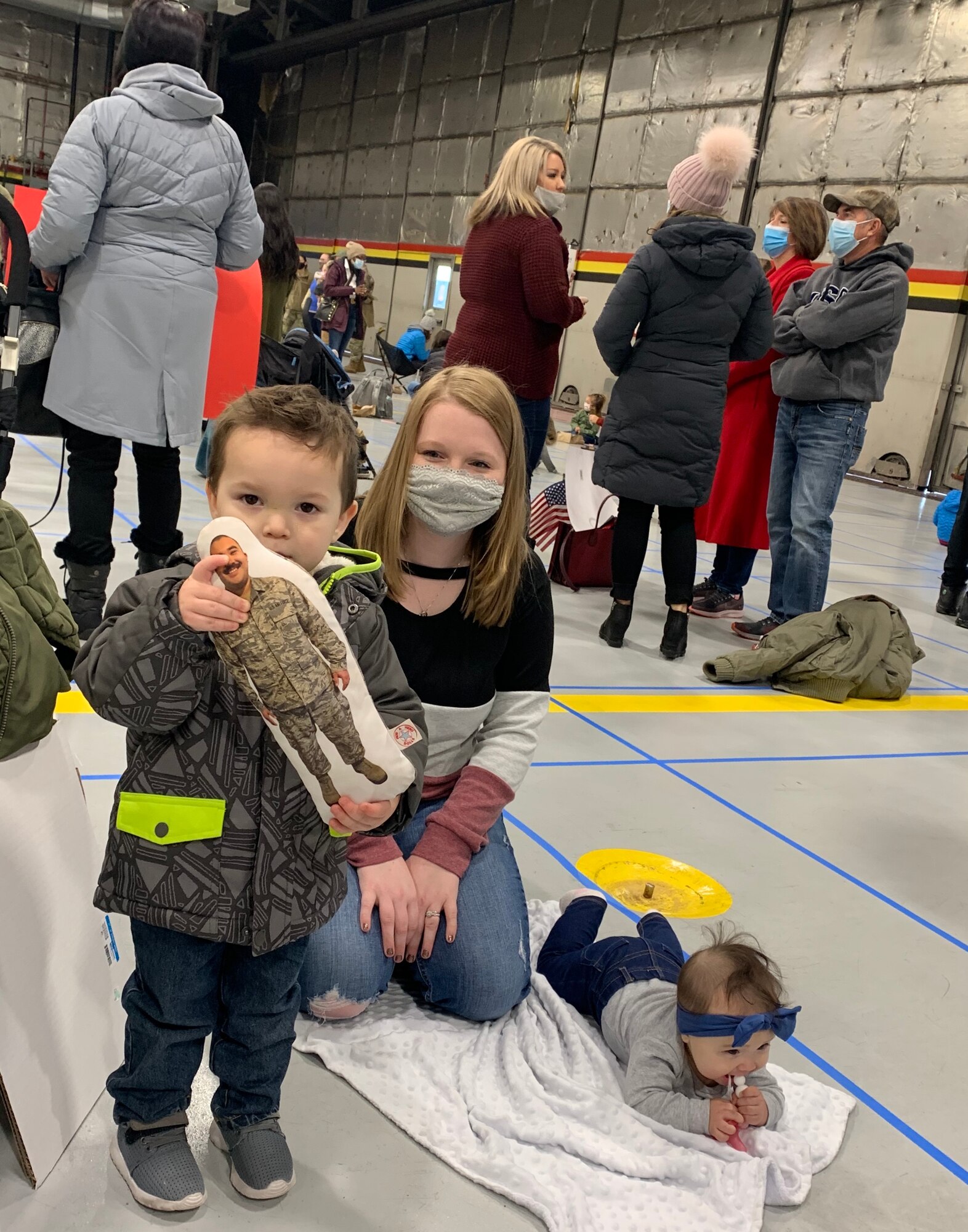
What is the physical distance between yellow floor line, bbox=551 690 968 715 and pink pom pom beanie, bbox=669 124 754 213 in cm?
175

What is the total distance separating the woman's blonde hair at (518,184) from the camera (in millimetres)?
3955

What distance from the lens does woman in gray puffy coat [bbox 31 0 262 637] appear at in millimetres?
2932

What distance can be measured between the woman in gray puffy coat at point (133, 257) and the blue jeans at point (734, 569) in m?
2.78

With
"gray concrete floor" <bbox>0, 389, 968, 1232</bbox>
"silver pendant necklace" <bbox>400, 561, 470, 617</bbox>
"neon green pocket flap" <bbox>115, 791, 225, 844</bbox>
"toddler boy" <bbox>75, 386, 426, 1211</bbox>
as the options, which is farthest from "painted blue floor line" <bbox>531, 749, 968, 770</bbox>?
"neon green pocket flap" <bbox>115, 791, 225, 844</bbox>

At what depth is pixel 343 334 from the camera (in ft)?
42.1

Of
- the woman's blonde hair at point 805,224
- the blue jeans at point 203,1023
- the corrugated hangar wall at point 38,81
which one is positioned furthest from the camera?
the corrugated hangar wall at point 38,81

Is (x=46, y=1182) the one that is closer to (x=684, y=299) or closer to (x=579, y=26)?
(x=684, y=299)

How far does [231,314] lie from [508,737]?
3078 mm

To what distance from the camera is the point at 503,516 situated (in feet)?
5.96

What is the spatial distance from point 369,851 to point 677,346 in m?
2.68

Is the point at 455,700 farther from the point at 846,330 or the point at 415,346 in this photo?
the point at 415,346

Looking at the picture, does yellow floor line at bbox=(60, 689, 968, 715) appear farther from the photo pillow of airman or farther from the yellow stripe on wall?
the yellow stripe on wall


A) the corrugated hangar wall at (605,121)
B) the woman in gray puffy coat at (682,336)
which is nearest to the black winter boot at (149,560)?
the woman in gray puffy coat at (682,336)

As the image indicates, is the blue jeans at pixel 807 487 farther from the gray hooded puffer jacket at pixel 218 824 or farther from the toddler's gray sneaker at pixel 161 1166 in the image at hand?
the toddler's gray sneaker at pixel 161 1166
